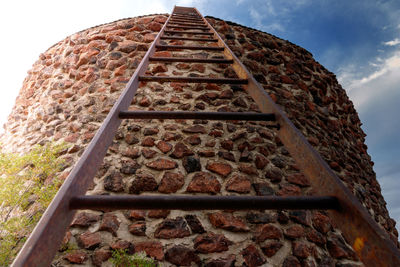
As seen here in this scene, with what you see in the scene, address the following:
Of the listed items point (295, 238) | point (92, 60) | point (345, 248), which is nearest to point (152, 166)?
point (295, 238)

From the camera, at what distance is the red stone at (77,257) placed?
1.38m

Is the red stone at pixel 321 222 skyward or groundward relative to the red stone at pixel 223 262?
skyward

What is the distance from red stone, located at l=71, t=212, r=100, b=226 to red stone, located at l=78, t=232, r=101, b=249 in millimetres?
69

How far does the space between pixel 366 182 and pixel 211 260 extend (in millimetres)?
2276

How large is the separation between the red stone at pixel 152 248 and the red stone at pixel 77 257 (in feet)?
1.00

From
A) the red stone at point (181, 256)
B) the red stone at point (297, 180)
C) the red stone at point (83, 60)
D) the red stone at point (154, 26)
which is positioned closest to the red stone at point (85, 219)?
the red stone at point (181, 256)

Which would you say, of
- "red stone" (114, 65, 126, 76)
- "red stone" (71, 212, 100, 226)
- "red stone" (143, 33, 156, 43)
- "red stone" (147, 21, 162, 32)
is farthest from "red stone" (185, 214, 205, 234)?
"red stone" (147, 21, 162, 32)

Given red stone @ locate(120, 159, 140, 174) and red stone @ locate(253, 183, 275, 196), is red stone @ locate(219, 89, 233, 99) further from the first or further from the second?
red stone @ locate(120, 159, 140, 174)

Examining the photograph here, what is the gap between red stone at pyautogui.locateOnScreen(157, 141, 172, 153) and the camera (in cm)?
190

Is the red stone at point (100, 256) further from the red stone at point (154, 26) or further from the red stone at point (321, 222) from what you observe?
the red stone at point (154, 26)

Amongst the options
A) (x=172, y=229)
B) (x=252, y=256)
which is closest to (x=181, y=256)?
(x=172, y=229)

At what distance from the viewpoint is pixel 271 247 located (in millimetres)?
1452

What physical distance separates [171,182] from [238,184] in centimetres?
49

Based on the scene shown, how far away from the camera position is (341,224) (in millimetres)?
621
